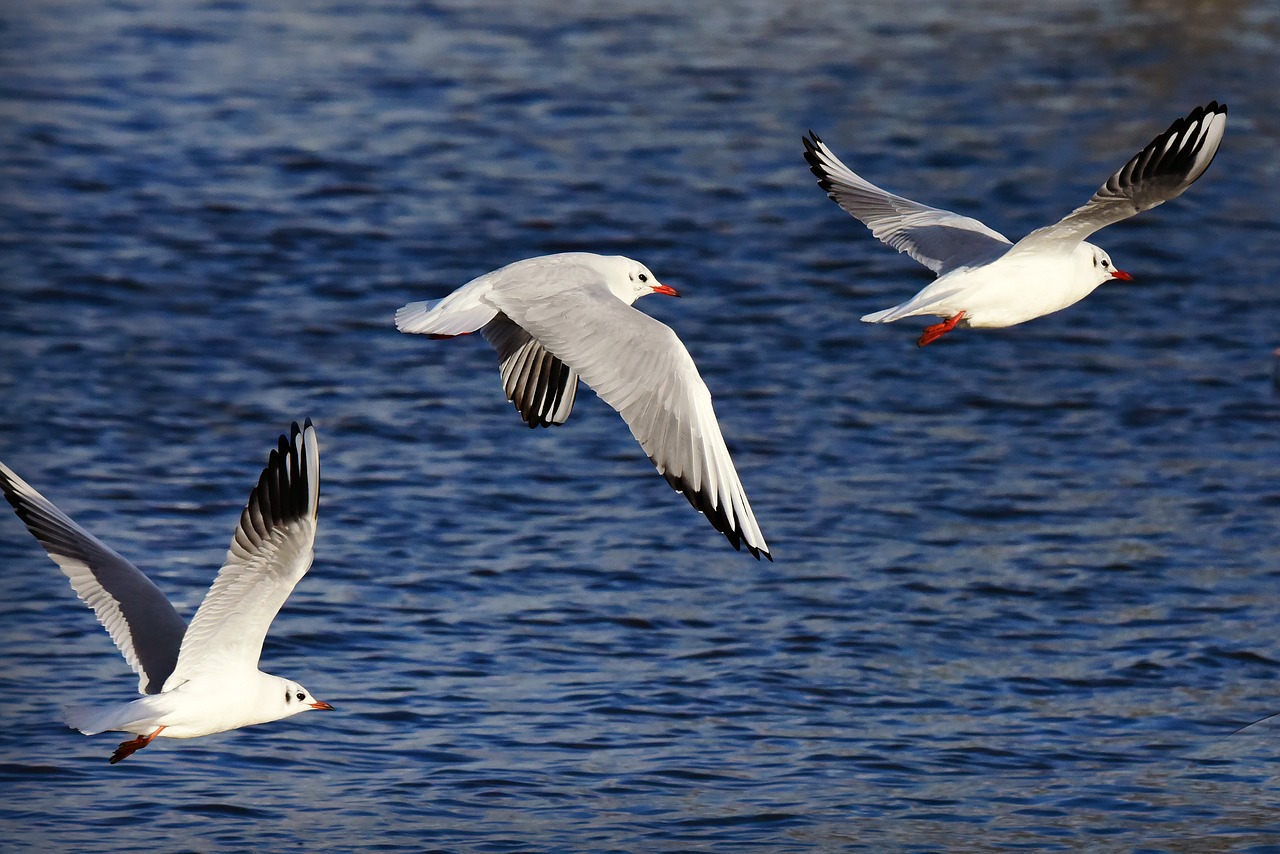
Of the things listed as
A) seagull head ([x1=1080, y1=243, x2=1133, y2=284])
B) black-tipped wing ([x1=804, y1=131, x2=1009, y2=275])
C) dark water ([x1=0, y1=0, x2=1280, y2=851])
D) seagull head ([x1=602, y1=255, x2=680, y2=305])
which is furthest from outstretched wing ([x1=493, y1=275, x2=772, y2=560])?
dark water ([x1=0, y1=0, x2=1280, y2=851])

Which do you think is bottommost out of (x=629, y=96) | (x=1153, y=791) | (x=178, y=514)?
(x=1153, y=791)

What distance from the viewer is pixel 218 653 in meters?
7.41

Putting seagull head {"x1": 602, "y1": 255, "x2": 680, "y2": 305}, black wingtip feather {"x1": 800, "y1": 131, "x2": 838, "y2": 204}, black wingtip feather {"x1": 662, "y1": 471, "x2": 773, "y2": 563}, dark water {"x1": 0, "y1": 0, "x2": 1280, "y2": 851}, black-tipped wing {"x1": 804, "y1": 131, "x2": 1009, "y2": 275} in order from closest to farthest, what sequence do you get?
black wingtip feather {"x1": 662, "y1": 471, "x2": 773, "y2": 563} < seagull head {"x1": 602, "y1": 255, "x2": 680, "y2": 305} < black-tipped wing {"x1": 804, "y1": 131, "x2": 1009, "y2": 275} < dark water {"x1": 0, "y1": 0, "x2": 1280, "y2": 851} < black wingtip feather {"x1": 800, "y1": 131, "x2": 838, "y2": 204}

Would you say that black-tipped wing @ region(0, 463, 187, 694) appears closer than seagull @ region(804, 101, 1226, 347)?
No

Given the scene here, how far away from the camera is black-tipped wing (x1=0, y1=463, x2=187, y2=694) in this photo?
7.86 m

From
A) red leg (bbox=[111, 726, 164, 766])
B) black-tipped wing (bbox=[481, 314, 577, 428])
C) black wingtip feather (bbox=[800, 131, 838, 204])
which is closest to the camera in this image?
red leg (bbox=[111, 726, 164, 766])

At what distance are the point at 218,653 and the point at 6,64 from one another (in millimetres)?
15461

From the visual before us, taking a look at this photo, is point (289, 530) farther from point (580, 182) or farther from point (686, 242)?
point (580, 182)

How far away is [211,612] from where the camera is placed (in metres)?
7.33

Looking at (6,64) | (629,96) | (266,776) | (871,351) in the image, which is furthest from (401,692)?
(6,64)

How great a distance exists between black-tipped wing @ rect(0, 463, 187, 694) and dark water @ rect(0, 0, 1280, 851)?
1106 millimetres

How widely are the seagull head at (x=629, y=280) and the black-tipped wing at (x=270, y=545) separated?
1557 millimetres

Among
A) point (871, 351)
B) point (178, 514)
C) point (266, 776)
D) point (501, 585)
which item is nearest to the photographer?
point (266, 776)

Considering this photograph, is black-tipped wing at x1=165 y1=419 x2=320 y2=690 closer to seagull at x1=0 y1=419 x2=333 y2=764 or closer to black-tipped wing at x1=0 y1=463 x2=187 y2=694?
seagull at x1=0 y1=419 x2=333 y2=764
